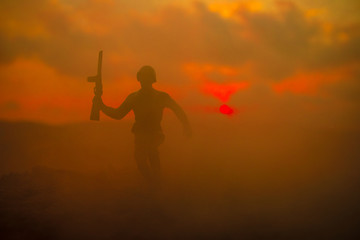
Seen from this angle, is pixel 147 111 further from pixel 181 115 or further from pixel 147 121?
→ pixel 181 115

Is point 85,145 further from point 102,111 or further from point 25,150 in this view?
point 102,111

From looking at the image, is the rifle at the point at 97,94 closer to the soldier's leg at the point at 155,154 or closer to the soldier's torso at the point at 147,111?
the soldier's torso at the point at 147,111

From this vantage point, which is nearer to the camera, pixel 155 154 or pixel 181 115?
pixel 155 154

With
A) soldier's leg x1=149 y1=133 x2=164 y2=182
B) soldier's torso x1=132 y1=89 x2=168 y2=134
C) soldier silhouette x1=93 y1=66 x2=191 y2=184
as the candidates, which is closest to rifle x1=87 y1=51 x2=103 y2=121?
soldier silhouette x1=93 y1=66 x2=191 y2=184

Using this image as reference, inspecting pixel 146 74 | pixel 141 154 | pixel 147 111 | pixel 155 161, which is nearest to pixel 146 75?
pixel 146 74

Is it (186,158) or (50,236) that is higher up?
(186,158)

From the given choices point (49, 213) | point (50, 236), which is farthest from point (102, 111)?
point (50, 236)

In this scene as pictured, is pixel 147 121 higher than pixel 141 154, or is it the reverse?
pixel 147 121

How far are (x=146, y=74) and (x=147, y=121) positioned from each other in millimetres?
965

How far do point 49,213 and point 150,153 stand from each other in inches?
90.0

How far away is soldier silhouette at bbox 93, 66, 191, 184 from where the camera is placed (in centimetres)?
753

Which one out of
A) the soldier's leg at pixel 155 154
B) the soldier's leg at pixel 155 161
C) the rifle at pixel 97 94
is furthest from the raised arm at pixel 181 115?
the rifle at pixel 97 94

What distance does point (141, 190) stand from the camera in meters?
7.68

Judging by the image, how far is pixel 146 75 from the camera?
7516mm
